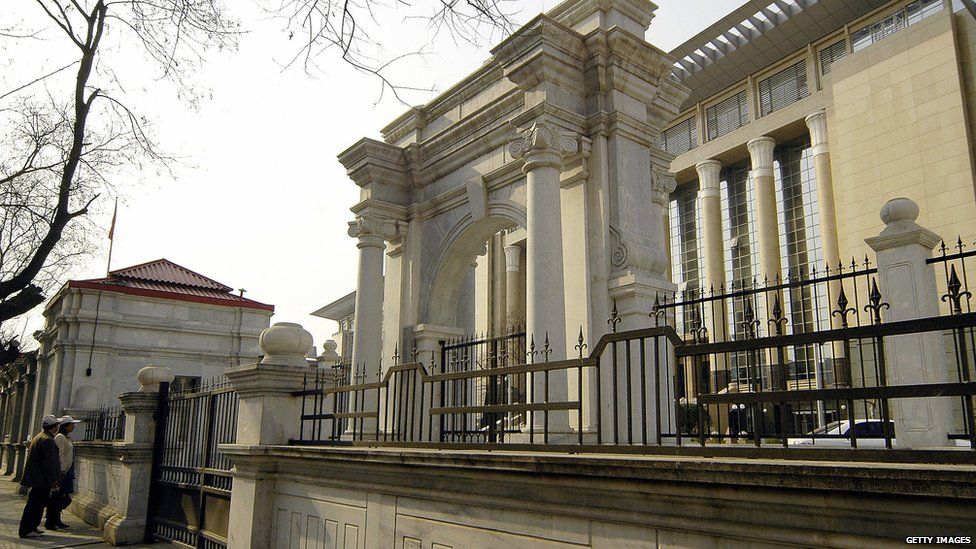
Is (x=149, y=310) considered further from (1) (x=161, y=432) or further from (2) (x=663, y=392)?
(2) (x=663, y=392)

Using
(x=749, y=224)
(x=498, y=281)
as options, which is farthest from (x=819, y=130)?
(x=498, y=281)

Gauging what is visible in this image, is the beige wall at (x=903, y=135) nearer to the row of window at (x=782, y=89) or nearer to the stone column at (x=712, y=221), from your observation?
the row of window at (x=782, y=89)

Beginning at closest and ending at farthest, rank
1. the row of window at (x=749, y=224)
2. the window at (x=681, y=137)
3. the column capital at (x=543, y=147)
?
the column capital at (x=543, y=147), the row of window at (x=749, y=224), the window at (x=681, y=137)

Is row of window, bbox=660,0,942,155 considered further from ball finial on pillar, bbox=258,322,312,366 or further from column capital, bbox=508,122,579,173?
ball finial on pillar, bbox=258,322,312,366

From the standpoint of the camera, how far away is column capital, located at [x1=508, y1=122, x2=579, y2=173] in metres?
8.48

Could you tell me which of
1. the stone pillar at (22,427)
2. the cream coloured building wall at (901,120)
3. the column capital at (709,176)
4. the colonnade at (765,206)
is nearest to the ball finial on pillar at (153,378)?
the stone pillar at (22,427)

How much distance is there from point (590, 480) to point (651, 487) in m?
0.43

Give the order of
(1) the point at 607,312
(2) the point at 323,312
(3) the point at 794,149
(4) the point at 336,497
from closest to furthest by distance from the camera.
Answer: (4) the point at 336,497 < (1) the point at 607,312 < (3) the point at 794,149 < (2) the point at 323,312

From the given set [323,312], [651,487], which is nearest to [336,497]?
[651,487]

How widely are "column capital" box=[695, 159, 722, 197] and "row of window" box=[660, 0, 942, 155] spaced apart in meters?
1.56

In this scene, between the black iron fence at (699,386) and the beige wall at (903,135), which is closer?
the black iron fence at (699,386)

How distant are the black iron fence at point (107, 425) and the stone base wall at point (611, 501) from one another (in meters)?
7.75

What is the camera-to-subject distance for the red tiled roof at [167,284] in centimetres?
2191

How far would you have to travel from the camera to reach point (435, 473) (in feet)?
17.1
